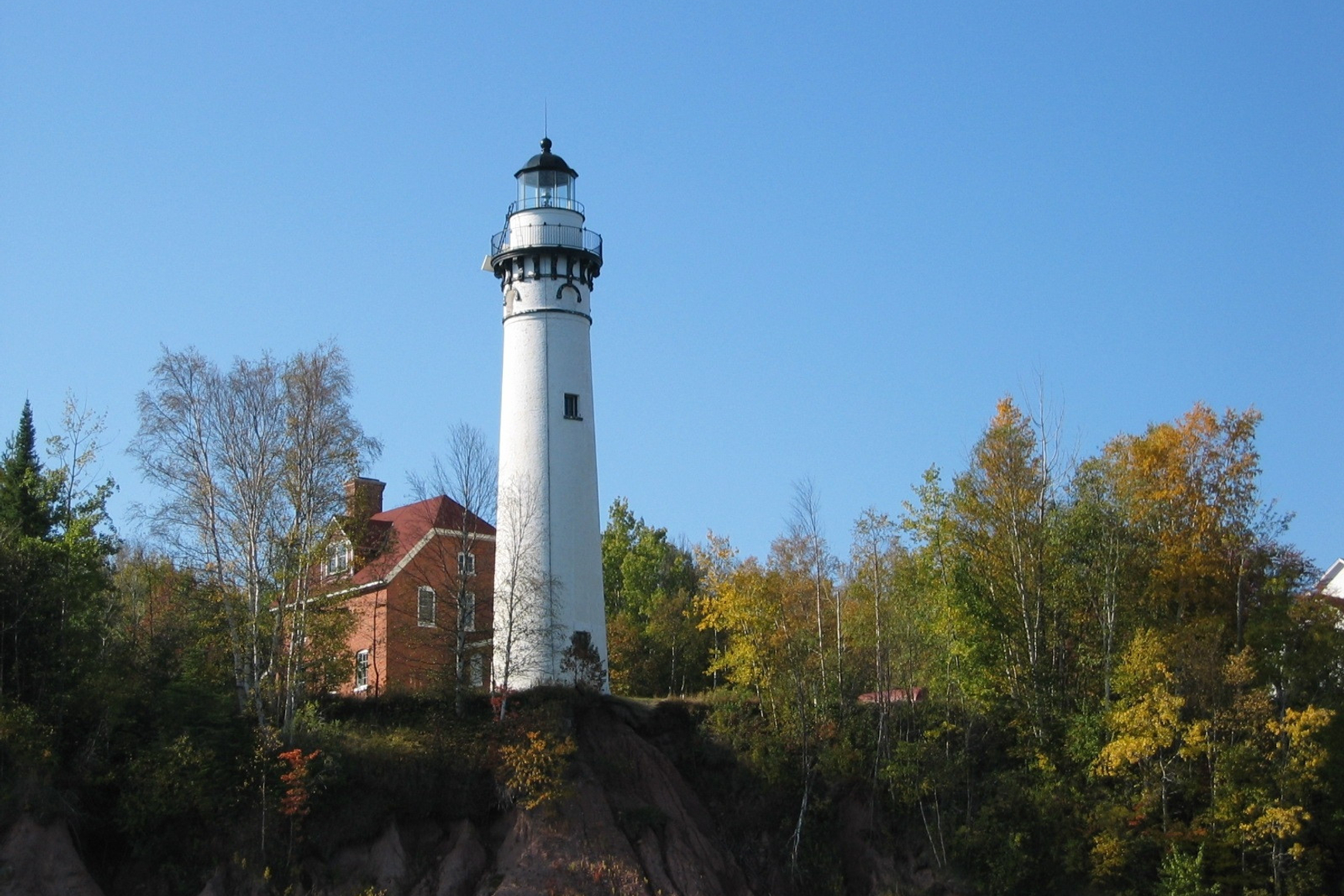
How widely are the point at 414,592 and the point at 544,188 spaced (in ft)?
40.0

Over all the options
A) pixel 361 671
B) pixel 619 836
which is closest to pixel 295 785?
pixel 619 836

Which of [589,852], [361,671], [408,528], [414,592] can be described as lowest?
[589,852]

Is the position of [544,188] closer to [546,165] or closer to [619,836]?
[546,165]

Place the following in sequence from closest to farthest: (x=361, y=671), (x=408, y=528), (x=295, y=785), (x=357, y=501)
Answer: (x=295, y=785) < (x=357, y=501) < (x=361, y=671) < (x=408, y=528)

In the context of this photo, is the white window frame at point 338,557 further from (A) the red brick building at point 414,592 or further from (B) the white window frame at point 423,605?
(B) the white window frame at point 423,605

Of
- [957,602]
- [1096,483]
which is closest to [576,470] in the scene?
[957,602]

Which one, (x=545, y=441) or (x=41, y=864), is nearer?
(x=41, y=864)

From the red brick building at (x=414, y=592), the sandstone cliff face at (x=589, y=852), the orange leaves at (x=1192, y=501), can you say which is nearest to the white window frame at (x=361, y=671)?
the red brick building at (x=414, y=592)

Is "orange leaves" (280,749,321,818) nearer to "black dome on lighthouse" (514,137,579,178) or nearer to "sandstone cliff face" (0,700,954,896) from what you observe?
"sandstone cliff face" (0,700,954,896)

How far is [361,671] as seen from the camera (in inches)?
1673

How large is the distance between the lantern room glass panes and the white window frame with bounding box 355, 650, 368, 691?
13736 millimetres

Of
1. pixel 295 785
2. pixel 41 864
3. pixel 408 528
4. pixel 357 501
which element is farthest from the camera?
pixel 408 528

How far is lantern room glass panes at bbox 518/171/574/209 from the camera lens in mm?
41625

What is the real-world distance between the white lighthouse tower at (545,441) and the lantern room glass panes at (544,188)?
0.02 m
